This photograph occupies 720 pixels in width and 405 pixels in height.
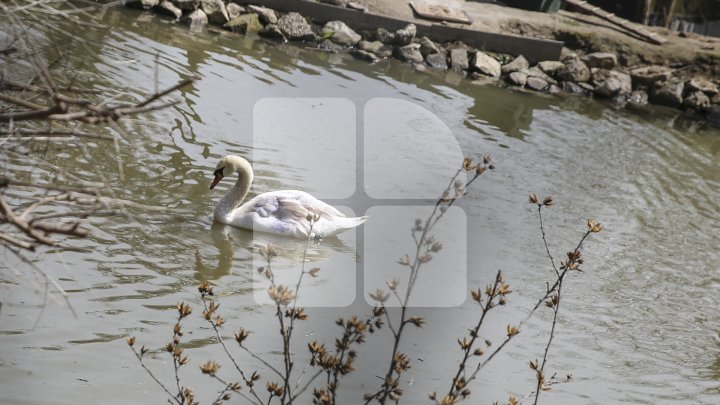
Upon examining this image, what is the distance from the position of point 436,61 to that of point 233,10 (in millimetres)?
2565

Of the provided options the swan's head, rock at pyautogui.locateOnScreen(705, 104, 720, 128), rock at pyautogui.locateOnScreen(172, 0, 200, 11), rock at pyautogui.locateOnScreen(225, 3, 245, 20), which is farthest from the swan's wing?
rock at pyautogui.locateOnScreen(705, 104, 720, 128)

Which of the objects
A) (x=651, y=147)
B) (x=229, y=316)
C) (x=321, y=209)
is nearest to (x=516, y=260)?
(x=321, y=209)

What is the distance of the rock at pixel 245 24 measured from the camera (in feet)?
37.6

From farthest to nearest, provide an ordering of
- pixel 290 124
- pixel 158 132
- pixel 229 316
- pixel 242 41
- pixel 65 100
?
1. pixel 242 41
2. pixel 290 124
3. pixel 158 132
4. pixel 229 316
5. pixel 65 100

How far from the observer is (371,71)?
36.7 feet

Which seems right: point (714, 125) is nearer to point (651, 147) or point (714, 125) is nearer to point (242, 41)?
point (651, 147)

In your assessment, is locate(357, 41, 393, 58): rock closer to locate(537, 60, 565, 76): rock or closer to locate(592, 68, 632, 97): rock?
locate(537, 60, 565, 76): rock

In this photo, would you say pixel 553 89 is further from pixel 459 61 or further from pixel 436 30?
pixel 436 30

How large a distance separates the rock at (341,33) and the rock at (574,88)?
273 centimetres

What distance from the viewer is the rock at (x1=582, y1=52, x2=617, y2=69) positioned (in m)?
13.3

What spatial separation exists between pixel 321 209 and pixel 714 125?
7978 mm

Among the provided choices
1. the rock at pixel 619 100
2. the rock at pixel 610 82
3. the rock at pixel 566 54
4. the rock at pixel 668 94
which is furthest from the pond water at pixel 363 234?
the rock at pixel 566 54

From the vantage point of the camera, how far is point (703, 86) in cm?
1327

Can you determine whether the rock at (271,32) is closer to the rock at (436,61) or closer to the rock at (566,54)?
the rock at (436,61)
